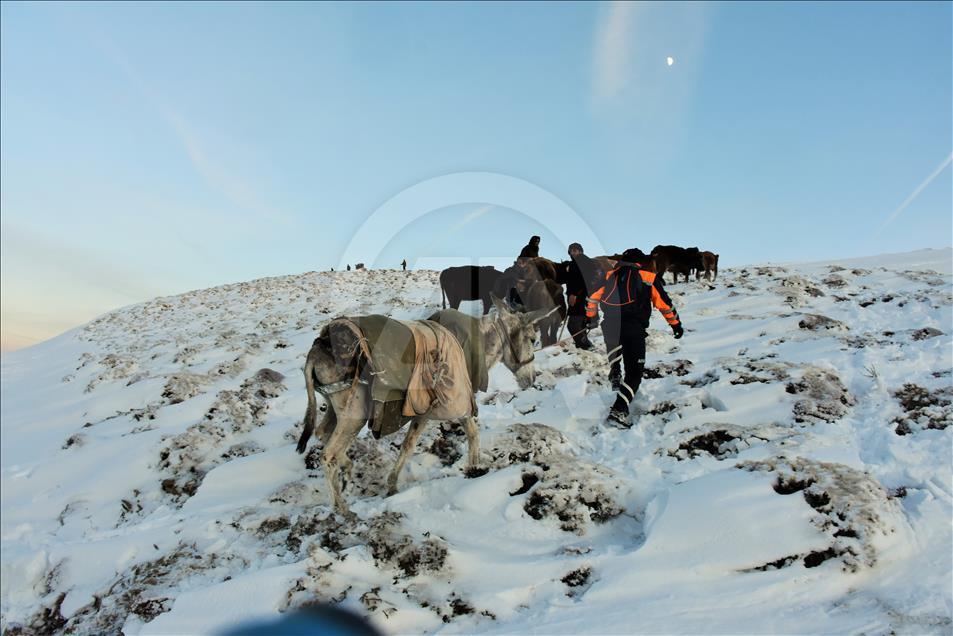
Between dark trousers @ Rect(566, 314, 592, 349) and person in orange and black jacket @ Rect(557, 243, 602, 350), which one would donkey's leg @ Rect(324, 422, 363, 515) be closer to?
dark trousers @ Rect(566, 314, 592, 349)

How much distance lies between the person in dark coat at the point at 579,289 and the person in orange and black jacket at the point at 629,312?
9.64ft

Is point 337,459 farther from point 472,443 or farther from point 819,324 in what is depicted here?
point 819,324

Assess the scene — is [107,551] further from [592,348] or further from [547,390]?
[592,348]

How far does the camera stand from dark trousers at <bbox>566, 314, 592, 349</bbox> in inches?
411

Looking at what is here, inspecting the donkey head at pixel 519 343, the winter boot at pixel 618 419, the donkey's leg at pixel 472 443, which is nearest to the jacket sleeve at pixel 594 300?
the donkey head at pixel 519 343

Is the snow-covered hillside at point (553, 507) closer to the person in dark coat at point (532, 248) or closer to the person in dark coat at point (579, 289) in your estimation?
the person in dark coat at point (579, 289)

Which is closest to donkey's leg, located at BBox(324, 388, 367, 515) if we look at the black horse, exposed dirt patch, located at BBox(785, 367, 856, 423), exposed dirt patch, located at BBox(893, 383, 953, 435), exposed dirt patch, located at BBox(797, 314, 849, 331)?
exposed dirt patch, located at BBox(785, 367, 856, 423)

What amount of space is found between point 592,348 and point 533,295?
184 cm

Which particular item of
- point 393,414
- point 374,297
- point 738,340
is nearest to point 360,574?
point 393,414

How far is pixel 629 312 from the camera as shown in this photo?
711 centimetres

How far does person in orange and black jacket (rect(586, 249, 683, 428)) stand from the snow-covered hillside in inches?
20.7

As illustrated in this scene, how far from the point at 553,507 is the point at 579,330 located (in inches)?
255

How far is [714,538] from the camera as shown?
3.76 metres

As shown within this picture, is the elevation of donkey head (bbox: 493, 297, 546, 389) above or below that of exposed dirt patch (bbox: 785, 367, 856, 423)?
above
